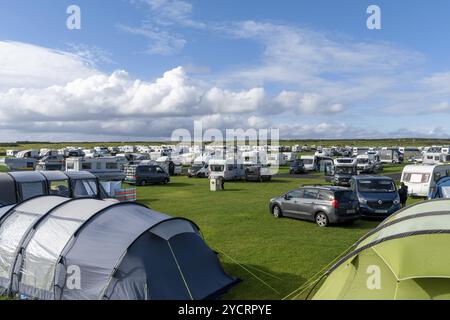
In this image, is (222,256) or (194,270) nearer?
(194,270)

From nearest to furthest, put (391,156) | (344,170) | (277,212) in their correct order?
(277,212)
(344,170)
(391,156)

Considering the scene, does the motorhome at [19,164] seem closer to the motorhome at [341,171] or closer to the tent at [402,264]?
the motorhome at [341,171]

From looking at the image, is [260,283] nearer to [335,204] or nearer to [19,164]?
[335,204]

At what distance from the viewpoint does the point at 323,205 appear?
55.8 ft

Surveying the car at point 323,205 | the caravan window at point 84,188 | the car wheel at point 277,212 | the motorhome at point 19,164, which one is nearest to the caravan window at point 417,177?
the car at point 323,205

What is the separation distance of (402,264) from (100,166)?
109 ft

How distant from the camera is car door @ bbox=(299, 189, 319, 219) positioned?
1744 cm

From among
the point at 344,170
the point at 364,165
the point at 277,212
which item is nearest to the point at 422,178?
the point at 344,170

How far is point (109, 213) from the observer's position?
9.02 meters

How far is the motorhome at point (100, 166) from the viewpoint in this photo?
3550 cm
